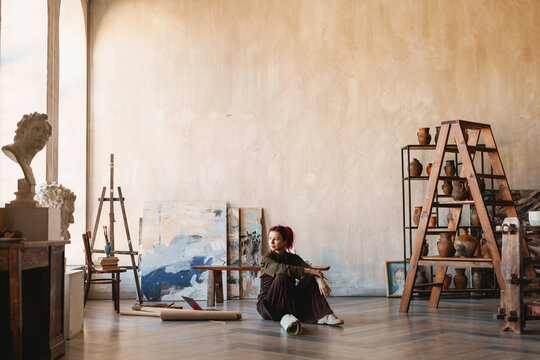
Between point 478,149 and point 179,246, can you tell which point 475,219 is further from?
point 179,246

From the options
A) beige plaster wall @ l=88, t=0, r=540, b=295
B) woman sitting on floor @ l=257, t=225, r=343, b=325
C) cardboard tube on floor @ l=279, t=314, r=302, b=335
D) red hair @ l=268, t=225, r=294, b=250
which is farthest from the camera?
beige plaster wall @ l=88, t=0, r=540, b=295

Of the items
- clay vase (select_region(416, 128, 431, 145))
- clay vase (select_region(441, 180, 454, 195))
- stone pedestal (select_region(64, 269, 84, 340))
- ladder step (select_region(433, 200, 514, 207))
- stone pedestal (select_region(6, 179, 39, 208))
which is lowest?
stone pedestal (select_region(64, 269, 84, 340))

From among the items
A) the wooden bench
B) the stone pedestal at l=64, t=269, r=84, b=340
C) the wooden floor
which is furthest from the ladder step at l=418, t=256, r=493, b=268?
the stone pedestal at l=64, t=269, r=84, b=340

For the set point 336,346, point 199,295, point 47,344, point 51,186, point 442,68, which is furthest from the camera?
point 442,68

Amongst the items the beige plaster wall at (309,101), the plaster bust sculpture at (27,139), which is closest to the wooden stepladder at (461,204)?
the beige plaster wall at (309,101)

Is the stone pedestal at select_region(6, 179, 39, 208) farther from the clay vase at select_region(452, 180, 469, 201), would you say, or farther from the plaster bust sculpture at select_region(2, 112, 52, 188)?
the clay vase at select_region(452, 180, 469, 201)

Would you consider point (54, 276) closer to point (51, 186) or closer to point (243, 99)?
point (51, 186)

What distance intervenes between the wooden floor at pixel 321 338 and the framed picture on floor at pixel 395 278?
57.4 inches

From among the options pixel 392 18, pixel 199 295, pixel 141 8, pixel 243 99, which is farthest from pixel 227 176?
pixel 392 18

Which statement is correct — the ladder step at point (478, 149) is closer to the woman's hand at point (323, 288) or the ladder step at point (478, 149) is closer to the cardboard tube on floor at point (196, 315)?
the woman's hand at point (323, 288)

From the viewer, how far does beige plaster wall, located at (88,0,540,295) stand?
852 centimetres

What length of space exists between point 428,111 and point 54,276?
Answer: 5.88 metres

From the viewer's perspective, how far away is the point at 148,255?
8180mm

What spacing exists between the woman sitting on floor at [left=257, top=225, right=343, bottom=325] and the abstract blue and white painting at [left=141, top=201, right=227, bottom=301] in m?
2.29
